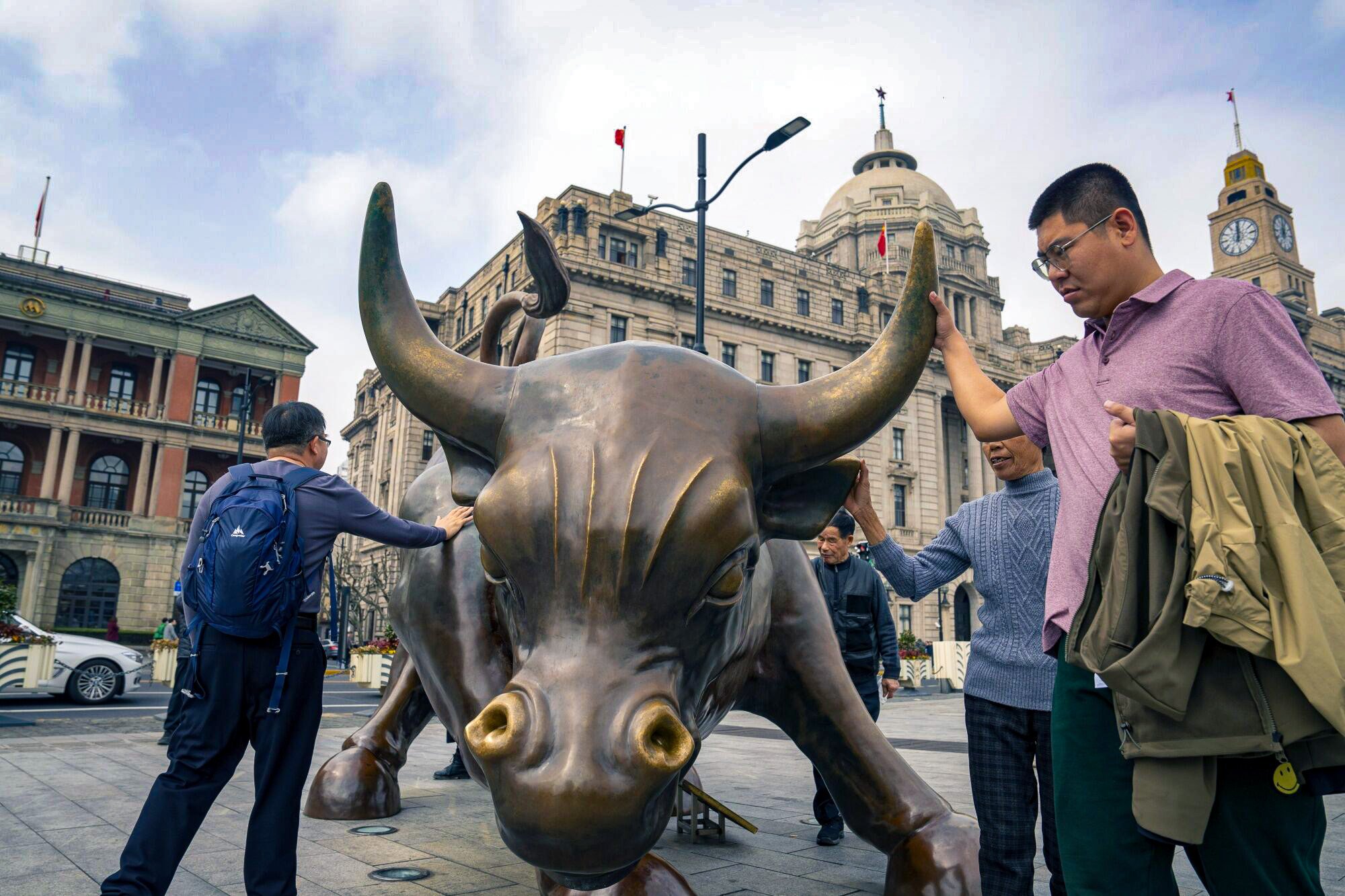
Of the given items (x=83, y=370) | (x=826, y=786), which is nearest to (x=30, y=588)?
(x=83, y=370)

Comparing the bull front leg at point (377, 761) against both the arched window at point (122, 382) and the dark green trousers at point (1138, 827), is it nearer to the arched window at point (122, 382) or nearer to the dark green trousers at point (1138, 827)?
the dark green trousers at point (1138, 827)

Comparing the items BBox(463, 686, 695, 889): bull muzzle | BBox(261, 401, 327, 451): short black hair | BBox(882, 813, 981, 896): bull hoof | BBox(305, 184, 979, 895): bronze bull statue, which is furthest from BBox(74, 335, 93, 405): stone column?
BBox(463, 686, 695, 889): bull muzzle

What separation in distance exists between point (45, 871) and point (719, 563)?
369 centimetres

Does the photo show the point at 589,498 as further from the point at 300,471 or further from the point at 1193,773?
the point at 300,471

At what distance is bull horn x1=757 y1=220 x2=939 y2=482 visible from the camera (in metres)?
2.48

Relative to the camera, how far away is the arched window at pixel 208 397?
139 ft

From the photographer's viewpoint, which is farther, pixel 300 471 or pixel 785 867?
pixel 785 867

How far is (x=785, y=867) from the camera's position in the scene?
4.24m

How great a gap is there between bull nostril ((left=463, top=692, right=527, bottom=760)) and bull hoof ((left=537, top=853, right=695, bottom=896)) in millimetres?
1121

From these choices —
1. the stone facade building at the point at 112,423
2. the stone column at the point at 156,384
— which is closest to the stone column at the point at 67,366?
the stone facade building at the point at 112,423

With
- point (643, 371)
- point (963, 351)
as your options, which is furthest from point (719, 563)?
point (963, 351)

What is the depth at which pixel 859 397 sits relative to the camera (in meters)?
2.51

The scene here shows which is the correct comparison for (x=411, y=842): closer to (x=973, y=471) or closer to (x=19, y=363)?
(x=19, y=363)

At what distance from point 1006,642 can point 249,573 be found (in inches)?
114
